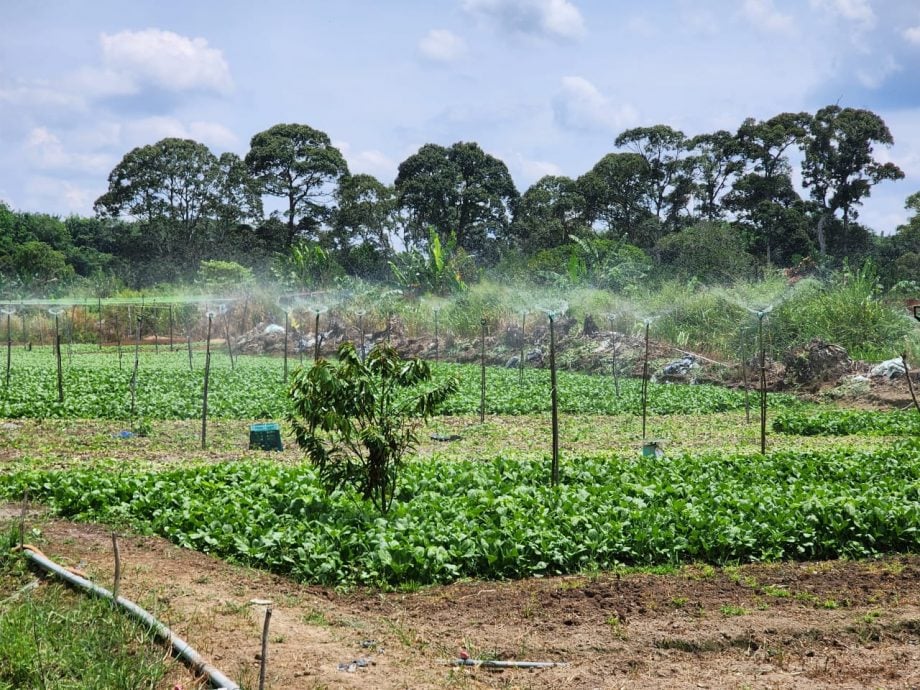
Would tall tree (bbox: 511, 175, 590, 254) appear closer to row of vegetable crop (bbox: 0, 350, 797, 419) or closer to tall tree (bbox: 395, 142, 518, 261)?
tall tree (bbox: 395, 142, 518, 261)

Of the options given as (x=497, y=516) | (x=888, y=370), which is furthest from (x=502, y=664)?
(x=888, y=370)

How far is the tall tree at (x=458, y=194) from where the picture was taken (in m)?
49.2

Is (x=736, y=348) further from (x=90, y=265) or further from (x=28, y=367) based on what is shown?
(x=90, y=265)

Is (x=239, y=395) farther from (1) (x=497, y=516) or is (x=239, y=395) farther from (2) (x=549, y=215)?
(2) (x=549, y=215)

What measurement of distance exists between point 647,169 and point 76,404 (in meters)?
34.5

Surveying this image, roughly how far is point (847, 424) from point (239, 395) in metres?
11.9

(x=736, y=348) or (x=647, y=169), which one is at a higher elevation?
(x=647, y=169)

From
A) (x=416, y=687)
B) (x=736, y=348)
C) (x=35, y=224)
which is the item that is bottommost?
(x=416, y=687)

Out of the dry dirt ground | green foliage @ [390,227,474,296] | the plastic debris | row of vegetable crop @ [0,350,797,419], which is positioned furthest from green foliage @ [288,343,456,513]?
green foliage @ [390,227,474,296]

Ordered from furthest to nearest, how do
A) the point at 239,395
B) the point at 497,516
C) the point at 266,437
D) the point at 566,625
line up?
the point at 239,395 < the point at 266,437 < the point at 497,516 < the point at 566,625

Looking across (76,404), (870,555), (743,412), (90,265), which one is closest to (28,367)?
(76,404)

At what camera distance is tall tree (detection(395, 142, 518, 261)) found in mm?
49188

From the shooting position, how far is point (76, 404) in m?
16.5

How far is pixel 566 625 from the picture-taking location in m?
6.12
